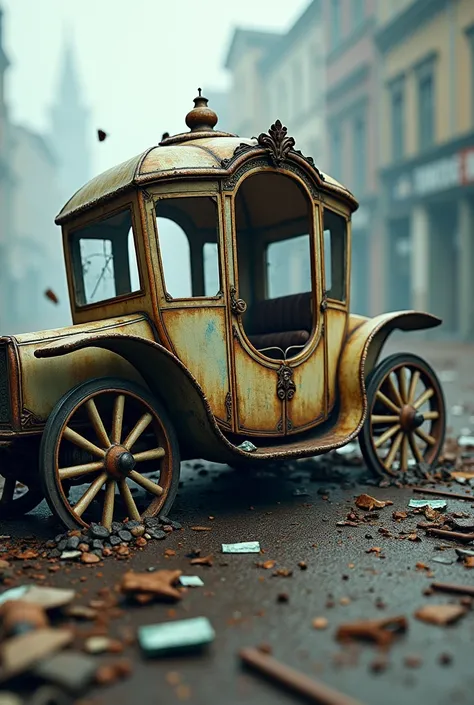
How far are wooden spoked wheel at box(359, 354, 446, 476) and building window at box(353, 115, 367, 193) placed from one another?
63.4ft

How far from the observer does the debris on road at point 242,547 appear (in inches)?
140

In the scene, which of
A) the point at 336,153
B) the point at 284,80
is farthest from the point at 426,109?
the point at 284,80

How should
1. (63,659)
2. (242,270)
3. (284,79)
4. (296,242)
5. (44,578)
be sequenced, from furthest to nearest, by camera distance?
(284,79) → (242,270) → (296,242) → (44,578) → (63,659)

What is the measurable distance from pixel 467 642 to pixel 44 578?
1747 mm

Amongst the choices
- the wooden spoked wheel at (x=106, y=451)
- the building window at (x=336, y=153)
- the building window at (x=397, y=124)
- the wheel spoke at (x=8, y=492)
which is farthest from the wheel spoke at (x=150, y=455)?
the building window at (x=336, y=153)

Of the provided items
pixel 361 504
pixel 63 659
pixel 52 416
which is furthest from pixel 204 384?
pixel 63 659

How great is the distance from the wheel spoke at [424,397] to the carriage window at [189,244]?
175 cm

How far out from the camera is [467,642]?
8.11 feet

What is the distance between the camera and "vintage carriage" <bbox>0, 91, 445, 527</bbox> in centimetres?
378

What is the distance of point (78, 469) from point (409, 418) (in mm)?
2541

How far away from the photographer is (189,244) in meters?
4.99

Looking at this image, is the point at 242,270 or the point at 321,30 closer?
the point at 242,270

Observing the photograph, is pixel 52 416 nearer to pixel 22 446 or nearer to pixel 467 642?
pixel 22 446

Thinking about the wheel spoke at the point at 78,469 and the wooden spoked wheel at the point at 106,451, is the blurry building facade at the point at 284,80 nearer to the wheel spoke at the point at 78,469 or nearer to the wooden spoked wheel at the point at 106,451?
the wooden spoked wheel at the point at 106,451
